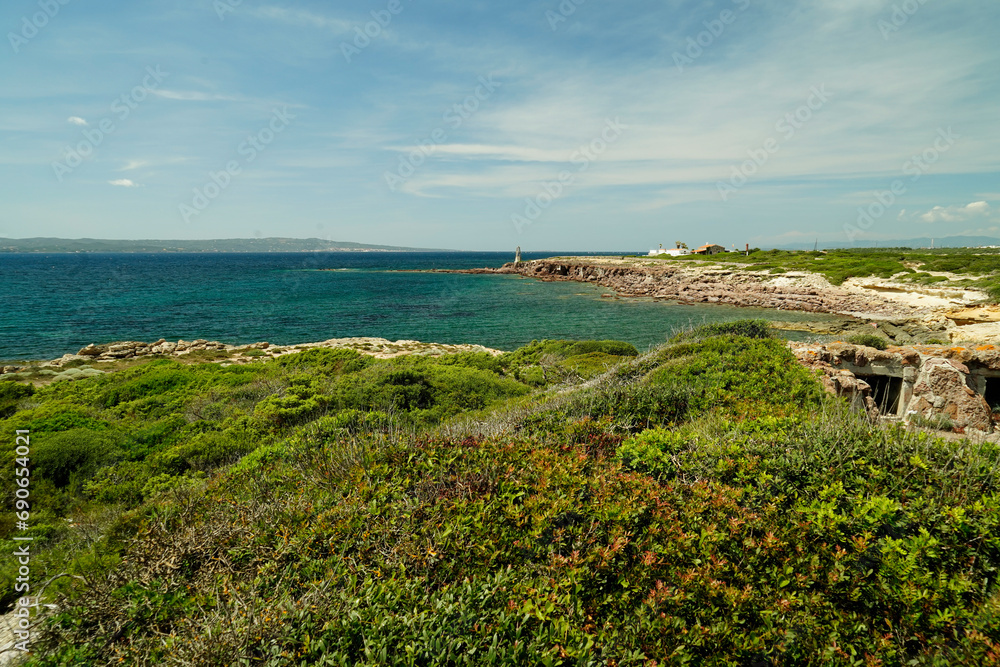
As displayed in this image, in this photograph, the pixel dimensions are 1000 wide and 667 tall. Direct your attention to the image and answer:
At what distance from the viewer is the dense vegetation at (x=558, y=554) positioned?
2.95 m

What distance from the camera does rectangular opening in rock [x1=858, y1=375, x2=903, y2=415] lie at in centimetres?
982

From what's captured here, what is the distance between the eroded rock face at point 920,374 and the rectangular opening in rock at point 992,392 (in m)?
1.02

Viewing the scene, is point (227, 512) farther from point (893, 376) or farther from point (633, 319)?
point (633, 319)

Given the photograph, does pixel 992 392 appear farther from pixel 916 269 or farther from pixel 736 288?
pixel 916 269

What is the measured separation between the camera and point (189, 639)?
2.95 metres

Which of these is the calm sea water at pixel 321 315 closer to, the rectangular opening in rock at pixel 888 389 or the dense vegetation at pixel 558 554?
the rectangular opening in rock at pixel 888 389

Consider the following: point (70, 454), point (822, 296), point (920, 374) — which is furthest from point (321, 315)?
point (822, 296)

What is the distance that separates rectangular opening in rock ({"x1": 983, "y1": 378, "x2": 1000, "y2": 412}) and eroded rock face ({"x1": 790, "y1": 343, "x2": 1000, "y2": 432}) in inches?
40.2

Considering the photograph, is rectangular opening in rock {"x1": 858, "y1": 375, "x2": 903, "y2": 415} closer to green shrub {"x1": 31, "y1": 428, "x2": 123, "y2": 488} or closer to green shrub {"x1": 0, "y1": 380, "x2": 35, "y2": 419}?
green shrub {"x1": 31, "y1": 428, "x2": 123, "y2": 488}

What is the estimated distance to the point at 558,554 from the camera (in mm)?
3559

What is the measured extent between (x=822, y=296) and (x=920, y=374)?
39.6 m

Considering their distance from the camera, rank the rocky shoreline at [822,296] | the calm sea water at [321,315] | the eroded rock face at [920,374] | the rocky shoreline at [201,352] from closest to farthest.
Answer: the eroded rock face at [920,374]
the rocky shoreline at [201,352]
the rocky shoreline at [822,296]
the calm sea water at [321,315]

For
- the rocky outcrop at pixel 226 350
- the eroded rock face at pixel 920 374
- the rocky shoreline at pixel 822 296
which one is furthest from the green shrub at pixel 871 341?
the rocky outcrop at pixel 226 350

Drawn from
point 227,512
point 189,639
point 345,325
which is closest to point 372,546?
point 189,639
